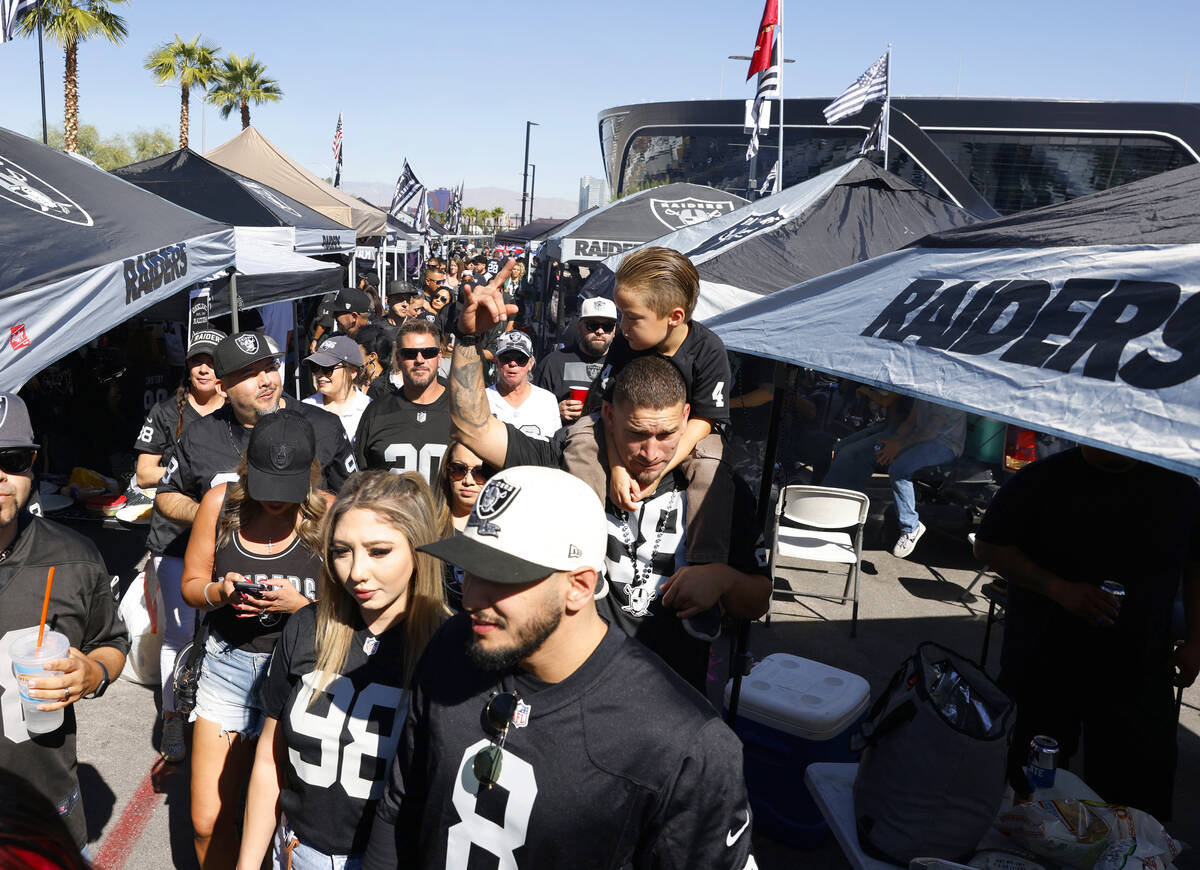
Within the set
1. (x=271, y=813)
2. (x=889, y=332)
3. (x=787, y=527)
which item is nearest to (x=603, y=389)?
(x=889, y=332)

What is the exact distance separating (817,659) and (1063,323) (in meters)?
4.17

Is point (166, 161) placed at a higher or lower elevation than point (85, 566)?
higher

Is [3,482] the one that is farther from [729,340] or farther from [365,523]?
[729,340]

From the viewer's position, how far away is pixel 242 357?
4.12m

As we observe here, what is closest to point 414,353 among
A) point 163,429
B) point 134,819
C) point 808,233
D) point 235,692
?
point 163,429

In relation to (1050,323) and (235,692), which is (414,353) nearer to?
(235,692)

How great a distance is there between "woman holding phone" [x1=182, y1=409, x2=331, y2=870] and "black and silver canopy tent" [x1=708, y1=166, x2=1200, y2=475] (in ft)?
6.01

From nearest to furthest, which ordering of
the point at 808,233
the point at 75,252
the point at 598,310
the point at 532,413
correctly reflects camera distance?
1. the point at 75,252
2. the point at 532,413
3. the point at 598,310
4. the point at 808,233

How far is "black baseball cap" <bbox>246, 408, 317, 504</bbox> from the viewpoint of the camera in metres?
2.98

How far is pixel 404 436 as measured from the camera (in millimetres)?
4719

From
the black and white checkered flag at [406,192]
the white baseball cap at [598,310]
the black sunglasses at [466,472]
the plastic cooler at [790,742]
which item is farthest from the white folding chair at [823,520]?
the black and white checkered flag at [406,192]

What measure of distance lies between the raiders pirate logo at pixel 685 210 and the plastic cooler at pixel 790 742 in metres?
11.3

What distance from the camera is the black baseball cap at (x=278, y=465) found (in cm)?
298

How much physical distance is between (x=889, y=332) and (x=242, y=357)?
3.02 m
